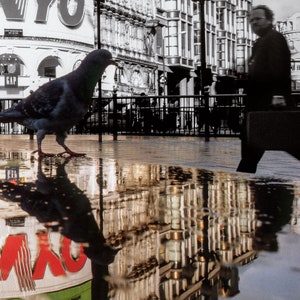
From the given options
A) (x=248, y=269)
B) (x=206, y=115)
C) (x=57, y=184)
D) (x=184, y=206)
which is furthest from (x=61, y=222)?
(x=206, y=115)

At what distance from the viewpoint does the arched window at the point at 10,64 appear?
39.6 m

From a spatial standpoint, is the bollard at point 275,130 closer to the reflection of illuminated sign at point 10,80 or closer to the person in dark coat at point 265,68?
the person in dark coat at point 265,68

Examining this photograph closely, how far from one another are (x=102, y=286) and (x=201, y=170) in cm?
522

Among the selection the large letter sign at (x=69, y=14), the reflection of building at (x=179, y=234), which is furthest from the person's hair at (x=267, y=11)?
the large letter sign at (x=69, y=14)

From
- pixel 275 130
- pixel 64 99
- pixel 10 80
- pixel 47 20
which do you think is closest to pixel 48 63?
pixel 47 20

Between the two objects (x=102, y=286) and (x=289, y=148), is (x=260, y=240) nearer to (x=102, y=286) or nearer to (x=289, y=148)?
(x=102, y=286)

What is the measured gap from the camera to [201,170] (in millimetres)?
7410

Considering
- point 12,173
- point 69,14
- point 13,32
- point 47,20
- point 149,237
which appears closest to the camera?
point 149,237

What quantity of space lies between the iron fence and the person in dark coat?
9751mm

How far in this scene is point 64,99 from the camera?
8648 millimetres

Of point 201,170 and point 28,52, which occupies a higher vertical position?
point 28,52

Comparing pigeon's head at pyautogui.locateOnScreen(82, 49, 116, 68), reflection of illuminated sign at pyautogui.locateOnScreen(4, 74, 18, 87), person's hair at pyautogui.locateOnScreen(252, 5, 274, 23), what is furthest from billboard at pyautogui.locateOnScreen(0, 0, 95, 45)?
person's hair at pyautogui.locateOnScreen(252, 5, 274, 23)

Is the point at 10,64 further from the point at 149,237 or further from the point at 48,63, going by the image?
the point at 149,237

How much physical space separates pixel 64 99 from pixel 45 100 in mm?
280
